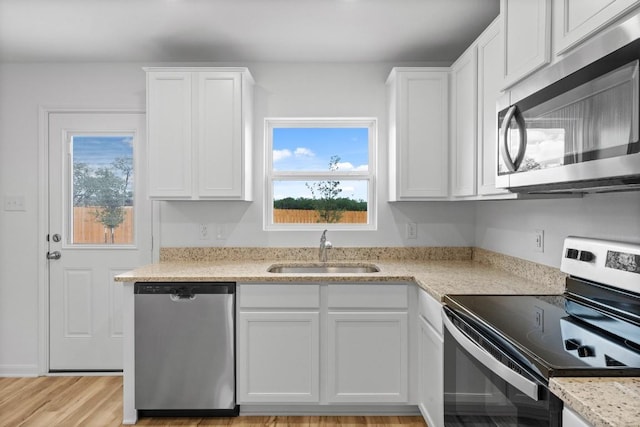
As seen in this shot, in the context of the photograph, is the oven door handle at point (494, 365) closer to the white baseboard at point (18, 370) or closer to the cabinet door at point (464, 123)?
the cabinet door at point (464, 123)

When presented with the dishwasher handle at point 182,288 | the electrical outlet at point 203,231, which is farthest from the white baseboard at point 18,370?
the electrical outlet at point 203,231

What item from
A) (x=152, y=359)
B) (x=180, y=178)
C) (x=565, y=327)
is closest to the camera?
(x=565, y=327)

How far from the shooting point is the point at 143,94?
11.0 feet

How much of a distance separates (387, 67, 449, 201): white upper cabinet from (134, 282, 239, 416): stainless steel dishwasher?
1.39 meters

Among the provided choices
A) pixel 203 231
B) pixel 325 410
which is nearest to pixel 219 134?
pixel 203 231

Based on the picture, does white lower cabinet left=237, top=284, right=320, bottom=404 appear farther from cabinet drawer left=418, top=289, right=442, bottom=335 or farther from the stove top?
the stove top

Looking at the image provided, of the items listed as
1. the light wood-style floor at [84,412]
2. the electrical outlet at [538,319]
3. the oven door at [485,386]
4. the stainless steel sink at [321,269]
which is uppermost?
the electrical outlet at [538,319]

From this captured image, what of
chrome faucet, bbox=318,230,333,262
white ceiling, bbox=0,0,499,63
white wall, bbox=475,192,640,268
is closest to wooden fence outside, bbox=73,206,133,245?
white ceiling, bbox=0,0,499,63

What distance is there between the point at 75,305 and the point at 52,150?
3.94 ft

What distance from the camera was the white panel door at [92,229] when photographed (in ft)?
11.0

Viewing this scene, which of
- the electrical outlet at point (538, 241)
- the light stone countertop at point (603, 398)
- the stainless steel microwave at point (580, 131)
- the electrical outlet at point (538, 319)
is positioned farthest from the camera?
the electrical outlet at point (538, 241)

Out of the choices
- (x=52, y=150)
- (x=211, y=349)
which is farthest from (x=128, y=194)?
(x=211, y=349)

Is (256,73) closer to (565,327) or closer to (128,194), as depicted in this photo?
(128,194)

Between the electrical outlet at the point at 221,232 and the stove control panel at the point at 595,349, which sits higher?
the electrical outlet at the point at 221,232
